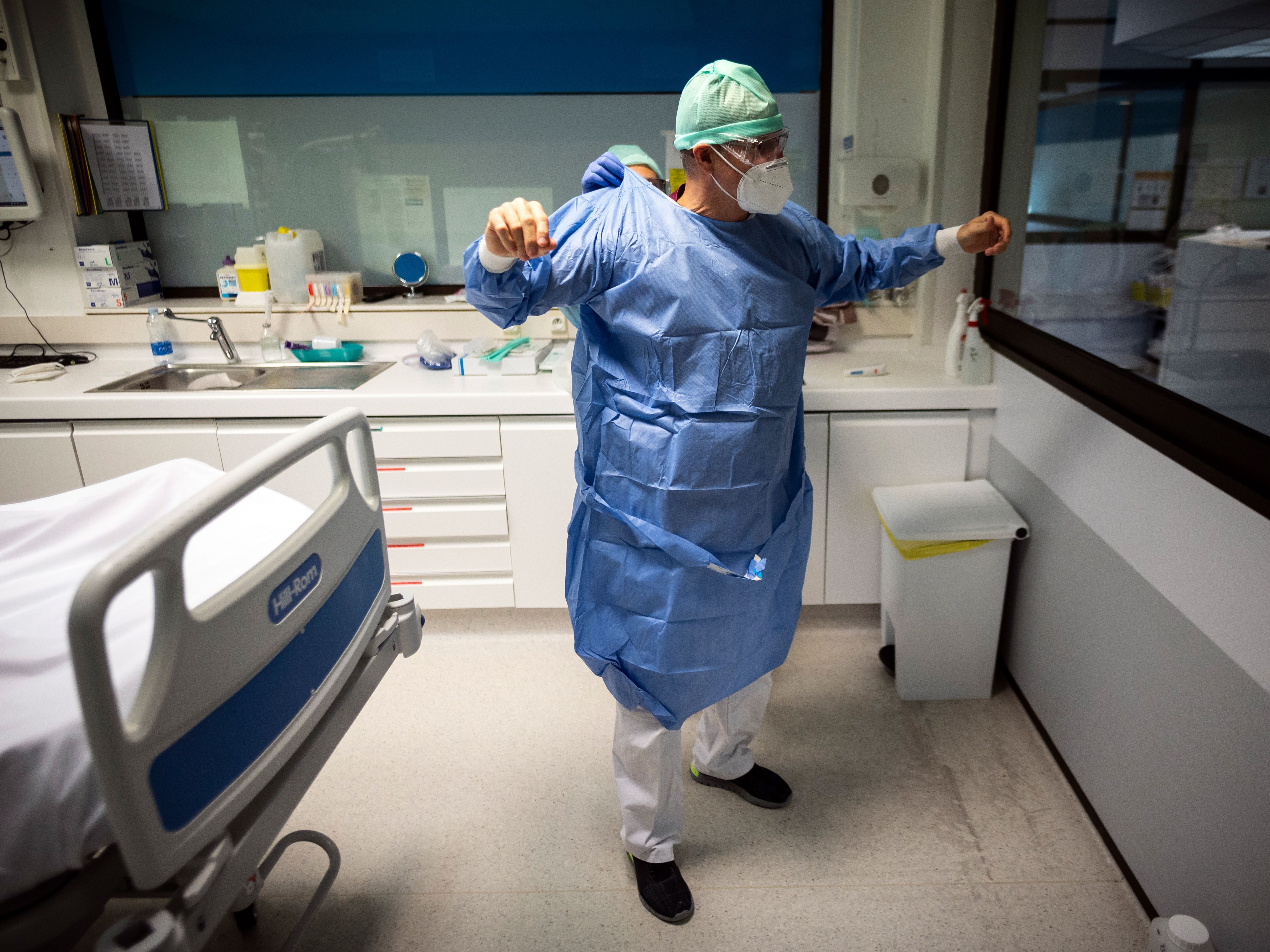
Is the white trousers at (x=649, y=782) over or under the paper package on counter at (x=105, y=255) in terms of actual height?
under

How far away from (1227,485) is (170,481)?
193 cm

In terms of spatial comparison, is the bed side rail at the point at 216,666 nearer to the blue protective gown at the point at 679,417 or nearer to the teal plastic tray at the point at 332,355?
the blue protective gown at the point at 679,417

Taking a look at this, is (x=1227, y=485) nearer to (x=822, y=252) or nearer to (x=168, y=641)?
(x=822, y=252)

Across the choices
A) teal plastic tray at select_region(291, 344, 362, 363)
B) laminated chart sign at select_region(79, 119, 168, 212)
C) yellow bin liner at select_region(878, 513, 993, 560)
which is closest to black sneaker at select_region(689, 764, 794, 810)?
yellow bin liner at select_region(878, 513, 993, 560)

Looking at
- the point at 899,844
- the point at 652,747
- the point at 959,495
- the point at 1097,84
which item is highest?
the point at 1097,84

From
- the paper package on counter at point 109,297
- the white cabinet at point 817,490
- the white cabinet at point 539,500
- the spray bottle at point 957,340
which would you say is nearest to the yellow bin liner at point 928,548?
the white cabinet at point 817,490

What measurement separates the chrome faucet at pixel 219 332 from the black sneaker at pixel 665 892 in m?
2.18

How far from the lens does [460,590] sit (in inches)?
103

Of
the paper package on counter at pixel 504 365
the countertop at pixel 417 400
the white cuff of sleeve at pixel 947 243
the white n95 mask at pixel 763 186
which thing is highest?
the white n95 mask at pixel 763 186

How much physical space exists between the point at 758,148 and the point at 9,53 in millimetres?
2650

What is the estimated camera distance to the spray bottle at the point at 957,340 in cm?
241

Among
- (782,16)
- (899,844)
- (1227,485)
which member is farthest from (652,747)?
(782,16)

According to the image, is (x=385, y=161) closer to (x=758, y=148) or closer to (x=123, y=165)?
(x=123, y=165)

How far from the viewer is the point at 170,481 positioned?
5.46 ft
